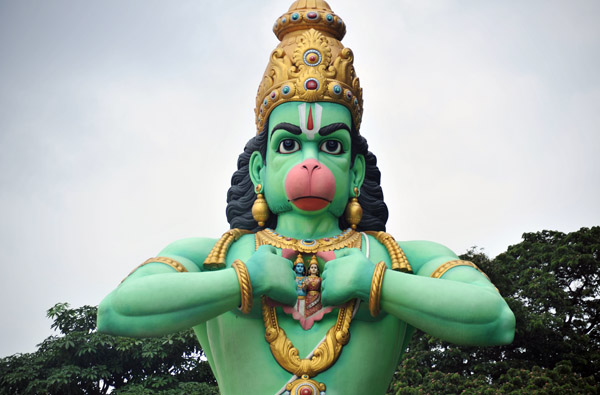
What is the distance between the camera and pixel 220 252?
5547mm

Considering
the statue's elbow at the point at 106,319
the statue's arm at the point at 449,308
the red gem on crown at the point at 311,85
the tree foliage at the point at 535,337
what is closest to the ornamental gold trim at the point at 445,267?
the statue's arm at the point at 449,308

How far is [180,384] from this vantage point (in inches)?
514

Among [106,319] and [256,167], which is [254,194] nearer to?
[256,167]

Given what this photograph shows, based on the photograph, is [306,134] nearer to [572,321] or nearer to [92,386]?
[92,386]

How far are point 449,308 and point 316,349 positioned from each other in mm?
956

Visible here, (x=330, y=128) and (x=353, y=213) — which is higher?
(x=330, y=128)

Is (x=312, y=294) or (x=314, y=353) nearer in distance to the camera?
(x=314, y=353)

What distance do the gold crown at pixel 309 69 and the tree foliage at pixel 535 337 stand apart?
868cm

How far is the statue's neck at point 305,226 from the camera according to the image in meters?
5.72

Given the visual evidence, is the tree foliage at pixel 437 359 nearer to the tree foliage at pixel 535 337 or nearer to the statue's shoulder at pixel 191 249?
the tree foliage at pixel 535 337

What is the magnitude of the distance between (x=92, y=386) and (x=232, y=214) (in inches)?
353

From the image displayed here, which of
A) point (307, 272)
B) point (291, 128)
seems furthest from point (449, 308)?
point (291, 128)

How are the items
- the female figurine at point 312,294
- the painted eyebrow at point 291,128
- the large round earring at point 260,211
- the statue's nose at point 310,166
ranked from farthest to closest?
the large round earring at point 260,211, the painted eyebrow at point 291,128, the statue's nose at point 310,166, the female figurine at point 312,294

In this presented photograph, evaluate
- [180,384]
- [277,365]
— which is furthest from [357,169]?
[180,384]
